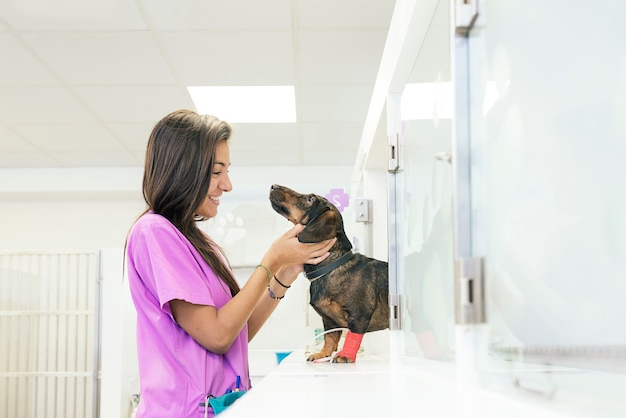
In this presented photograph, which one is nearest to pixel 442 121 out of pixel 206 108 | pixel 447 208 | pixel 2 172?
pixel 447 208

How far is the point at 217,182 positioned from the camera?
1.37 m

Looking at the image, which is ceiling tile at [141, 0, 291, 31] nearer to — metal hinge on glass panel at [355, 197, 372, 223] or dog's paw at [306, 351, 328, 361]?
metal hinge on glass panel at [355, 197, 372, 223]

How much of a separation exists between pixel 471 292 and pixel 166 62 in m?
2.83

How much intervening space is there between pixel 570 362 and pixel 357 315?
86 cm

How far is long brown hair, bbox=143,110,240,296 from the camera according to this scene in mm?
1311

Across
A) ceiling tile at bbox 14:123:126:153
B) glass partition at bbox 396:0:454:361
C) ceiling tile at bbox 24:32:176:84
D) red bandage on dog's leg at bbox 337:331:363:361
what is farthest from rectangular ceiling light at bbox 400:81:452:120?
ceiling tile at bbox 14:123:126:153

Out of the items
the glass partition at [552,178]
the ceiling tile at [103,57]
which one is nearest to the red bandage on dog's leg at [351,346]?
the glass partition at [552,178]

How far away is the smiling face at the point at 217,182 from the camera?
1.36 meters

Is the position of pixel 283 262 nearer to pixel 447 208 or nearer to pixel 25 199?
pixel 447 208

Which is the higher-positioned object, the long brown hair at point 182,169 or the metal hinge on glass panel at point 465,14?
the metal hinge on glass panel at point 465,14

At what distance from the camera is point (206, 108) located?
401 cm

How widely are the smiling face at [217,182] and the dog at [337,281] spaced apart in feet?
0.43

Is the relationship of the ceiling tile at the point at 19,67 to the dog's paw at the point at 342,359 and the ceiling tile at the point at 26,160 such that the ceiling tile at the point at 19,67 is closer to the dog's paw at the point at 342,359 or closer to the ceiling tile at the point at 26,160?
the ceiling tile at the point at 26,160

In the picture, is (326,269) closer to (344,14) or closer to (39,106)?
(344,14)
